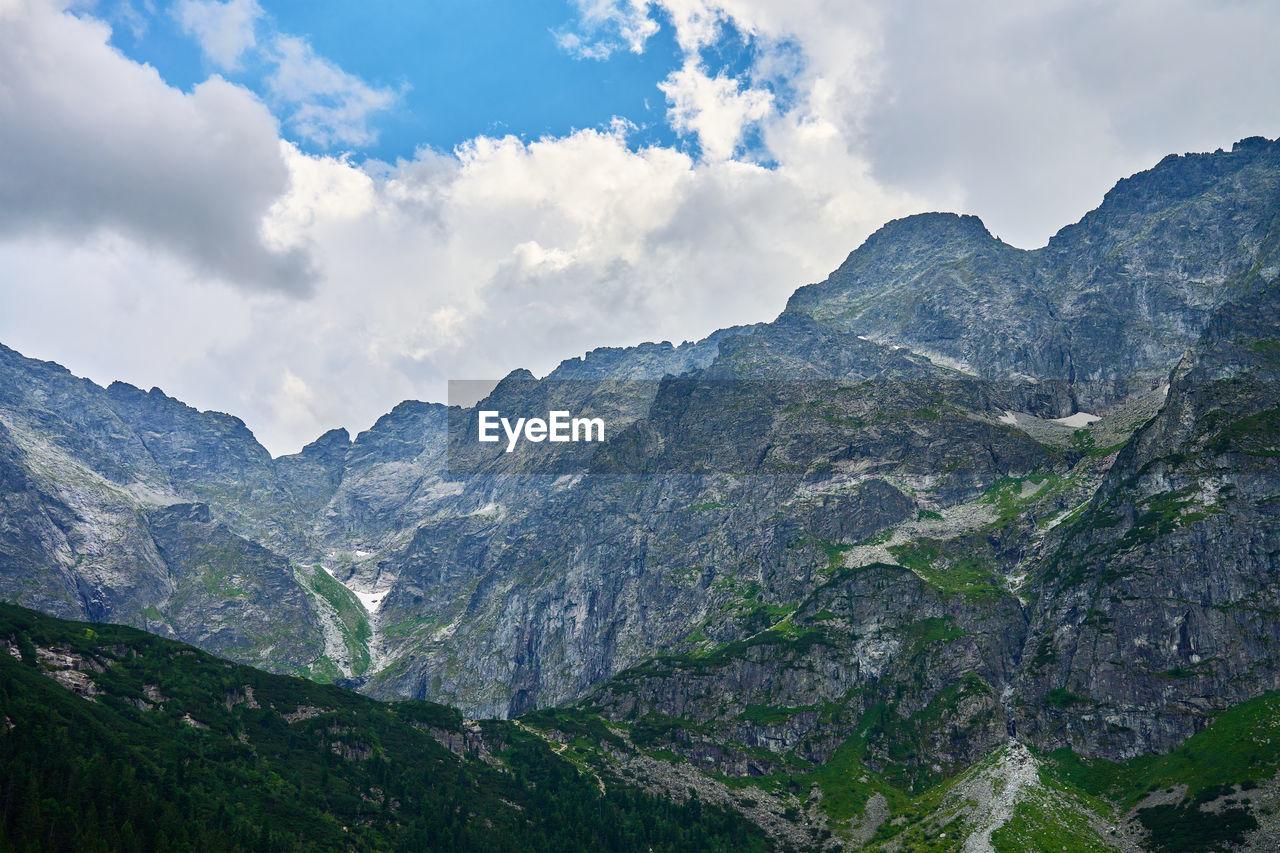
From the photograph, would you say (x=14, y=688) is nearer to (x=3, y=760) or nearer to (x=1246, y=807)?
(x=3, y=760)

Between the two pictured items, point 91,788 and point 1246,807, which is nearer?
point 91,788

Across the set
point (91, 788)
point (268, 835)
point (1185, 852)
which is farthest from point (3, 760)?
point (1185, 852)

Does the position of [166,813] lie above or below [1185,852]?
above

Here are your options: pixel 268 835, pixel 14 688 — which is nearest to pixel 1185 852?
pixel 268 835

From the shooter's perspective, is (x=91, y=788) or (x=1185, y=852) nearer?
(x=91, y=788)

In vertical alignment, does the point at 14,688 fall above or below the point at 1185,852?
above

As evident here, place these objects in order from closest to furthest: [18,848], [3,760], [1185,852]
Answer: [18,848] < [3,760] < [1185,852]

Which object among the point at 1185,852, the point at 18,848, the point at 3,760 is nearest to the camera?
the point at 18,848

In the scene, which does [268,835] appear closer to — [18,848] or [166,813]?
[166,813]

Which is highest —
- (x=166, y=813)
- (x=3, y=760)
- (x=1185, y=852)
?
(x=3, y=760)
